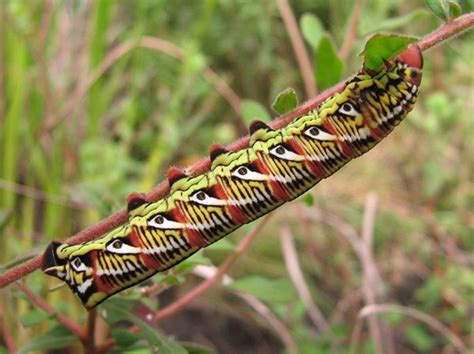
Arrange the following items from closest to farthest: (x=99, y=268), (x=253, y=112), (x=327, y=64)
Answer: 1. (x=99, y=268)
2. (x=327, y=64)
3. (x=253, y=112)

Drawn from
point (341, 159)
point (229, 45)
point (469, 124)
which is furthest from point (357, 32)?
point (229, 45)

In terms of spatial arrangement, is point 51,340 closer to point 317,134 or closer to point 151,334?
point 151,334

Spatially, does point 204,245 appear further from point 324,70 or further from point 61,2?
point 61,2

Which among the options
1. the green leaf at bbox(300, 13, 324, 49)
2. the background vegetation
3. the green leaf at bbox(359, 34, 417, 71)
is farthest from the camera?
the background vegetation

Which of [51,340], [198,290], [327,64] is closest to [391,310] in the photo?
[198,290]

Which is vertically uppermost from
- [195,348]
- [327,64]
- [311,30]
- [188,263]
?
[311,30]

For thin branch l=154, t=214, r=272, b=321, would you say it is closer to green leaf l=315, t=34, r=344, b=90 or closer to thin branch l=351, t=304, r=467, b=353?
green leaf l=315, t=34, r=344, b=90

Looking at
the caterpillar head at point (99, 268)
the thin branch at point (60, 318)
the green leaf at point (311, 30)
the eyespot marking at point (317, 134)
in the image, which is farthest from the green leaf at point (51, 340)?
the green leaf at point (311, 30)

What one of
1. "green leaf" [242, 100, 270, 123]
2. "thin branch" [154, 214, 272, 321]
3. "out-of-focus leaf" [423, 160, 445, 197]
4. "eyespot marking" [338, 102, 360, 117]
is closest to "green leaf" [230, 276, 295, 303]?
"thin branch" [154, 214, 272, 321]
